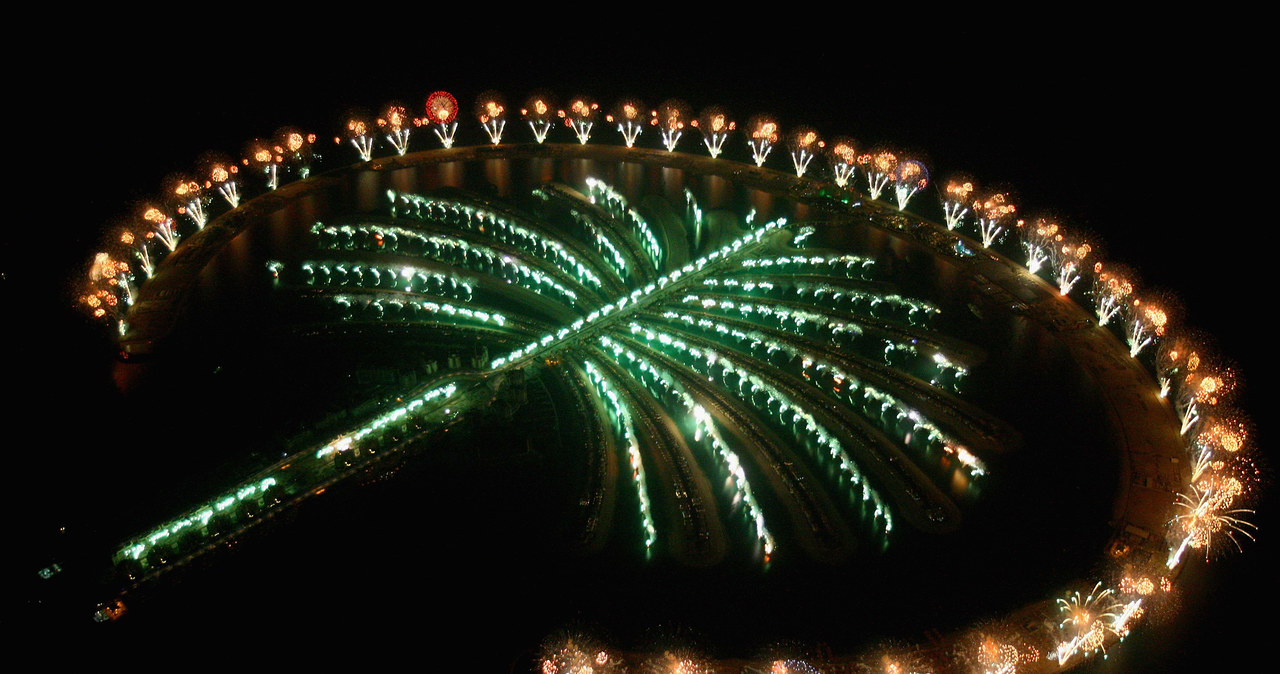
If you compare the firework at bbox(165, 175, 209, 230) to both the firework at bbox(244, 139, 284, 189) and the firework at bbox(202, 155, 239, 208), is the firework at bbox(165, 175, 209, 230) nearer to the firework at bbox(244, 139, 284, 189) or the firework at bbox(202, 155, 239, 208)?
the firework at bbox(202, 155, 239, 208)

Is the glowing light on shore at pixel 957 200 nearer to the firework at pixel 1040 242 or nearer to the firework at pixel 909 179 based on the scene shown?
the firework at pixel 909 179

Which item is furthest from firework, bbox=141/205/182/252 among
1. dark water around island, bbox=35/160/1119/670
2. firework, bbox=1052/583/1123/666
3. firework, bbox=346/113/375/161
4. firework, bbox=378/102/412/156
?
firework, bbox=1052/583/1123/666

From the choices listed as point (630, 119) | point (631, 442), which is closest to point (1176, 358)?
point (631, 442)

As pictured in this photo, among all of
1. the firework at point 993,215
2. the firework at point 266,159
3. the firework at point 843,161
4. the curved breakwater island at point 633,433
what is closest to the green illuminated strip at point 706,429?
the curved breakwater island at point 633,433

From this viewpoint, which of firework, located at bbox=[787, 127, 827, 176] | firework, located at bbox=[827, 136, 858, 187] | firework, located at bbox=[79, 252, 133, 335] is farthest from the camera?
firework, located at bbox=[787, 127, 827, 176]

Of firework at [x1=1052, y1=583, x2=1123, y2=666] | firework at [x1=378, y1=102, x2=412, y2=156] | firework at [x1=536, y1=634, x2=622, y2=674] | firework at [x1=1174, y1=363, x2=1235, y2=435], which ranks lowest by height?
firework at [x1=536, y1=634, x2=622, y2=674]

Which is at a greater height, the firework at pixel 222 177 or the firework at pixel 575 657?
the firework at pixel 222 177
